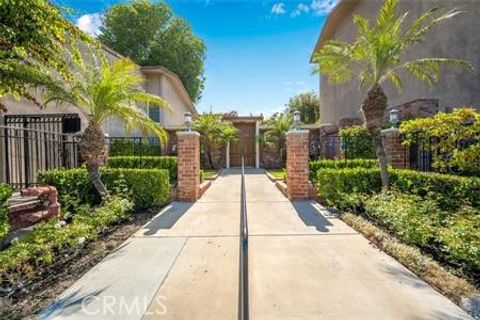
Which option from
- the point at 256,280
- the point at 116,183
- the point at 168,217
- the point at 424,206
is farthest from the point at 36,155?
the point at 424,206

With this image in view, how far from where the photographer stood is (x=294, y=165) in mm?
7973

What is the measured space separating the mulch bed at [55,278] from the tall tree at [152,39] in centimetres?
2324

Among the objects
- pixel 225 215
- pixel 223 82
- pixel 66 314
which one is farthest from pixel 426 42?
pixel 223 82

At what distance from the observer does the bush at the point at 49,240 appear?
142 inches

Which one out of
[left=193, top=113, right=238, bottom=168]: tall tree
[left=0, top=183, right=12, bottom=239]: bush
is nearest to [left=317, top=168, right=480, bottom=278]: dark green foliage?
[left=0, top=183, right=12, bottom=239]: bush

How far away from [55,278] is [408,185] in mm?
6088

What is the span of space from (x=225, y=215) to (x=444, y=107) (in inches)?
337

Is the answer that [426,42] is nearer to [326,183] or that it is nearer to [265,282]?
[326,183]

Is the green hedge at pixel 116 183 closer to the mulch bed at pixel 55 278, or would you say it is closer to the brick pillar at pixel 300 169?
the mulch bed at pixel 55 278

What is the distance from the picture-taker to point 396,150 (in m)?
7.31

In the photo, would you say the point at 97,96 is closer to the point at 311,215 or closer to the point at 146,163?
the point at 146,163

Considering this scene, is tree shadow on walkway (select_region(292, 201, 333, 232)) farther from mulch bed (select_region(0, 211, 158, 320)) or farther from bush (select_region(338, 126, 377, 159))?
bush (select_region(338, 126, 377, 159))

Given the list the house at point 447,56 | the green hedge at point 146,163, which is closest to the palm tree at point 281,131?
the house at point 447,56

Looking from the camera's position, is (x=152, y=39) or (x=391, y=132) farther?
(x=152, y=39)
